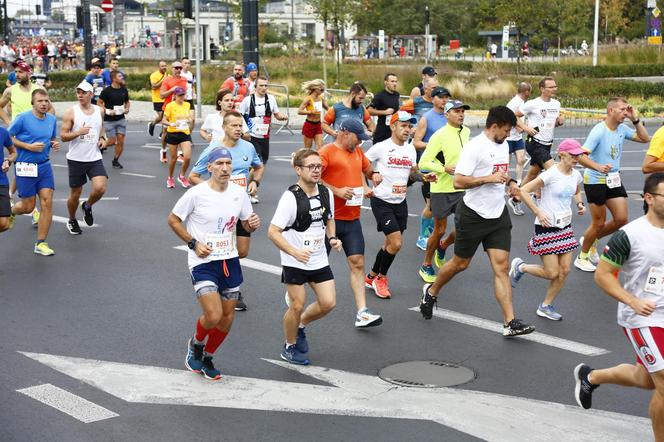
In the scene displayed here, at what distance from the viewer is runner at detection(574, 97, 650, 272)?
11.2m

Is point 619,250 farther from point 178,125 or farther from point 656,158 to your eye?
point 178,125

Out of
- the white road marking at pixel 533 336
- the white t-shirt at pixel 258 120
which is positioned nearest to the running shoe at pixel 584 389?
the white road marking at pixel 533 336

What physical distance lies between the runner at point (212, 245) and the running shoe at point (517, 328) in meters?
2.49

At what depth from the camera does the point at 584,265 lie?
11.9 metres

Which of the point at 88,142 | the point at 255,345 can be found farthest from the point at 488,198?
the point at 88,142

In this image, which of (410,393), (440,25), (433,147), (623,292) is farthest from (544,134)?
(440,25)

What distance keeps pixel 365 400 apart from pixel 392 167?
3.59 m

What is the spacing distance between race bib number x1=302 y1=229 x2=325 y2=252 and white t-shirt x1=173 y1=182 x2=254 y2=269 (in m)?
0.58

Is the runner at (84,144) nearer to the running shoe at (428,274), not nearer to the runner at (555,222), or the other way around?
the running shoe at (428,274)

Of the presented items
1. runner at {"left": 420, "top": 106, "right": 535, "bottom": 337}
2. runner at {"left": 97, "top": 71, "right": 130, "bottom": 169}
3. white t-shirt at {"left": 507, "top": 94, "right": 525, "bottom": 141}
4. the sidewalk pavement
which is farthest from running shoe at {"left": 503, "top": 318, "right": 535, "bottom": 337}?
the sidewalk pavement

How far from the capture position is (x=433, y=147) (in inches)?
424

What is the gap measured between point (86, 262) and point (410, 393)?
19.1 feet

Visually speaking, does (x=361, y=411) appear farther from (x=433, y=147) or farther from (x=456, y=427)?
(x=433, y=147)

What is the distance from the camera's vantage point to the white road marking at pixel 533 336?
8656 mm
